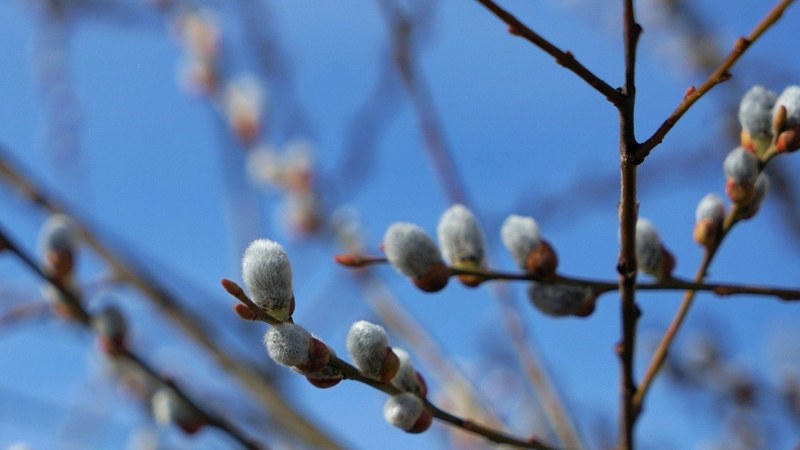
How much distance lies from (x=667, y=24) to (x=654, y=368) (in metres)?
2.87

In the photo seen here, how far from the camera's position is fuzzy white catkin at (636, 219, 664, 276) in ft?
3.21

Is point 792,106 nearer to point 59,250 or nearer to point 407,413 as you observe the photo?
point 407,413

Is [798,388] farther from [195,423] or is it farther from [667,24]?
[195,423]

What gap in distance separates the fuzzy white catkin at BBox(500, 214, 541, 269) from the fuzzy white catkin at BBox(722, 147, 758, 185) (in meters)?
0.23

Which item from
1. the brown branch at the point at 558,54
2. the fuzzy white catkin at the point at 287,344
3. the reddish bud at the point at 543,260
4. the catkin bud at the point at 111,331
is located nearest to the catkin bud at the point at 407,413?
the fuzzy white catkin at the point at 287,344

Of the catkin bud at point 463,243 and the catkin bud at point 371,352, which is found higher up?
the catkin bud at point 463,243

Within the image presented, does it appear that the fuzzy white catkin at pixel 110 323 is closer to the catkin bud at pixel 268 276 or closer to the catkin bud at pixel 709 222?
the catkin bud at pixel 268 276

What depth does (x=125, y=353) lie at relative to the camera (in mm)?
1273

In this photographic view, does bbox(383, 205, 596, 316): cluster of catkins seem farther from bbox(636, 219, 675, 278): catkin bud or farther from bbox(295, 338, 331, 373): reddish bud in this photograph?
bbox(295, 338, 331, 373): reddish bud

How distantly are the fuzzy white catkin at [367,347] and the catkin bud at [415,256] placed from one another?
131mm

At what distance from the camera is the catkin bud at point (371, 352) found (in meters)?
0.79

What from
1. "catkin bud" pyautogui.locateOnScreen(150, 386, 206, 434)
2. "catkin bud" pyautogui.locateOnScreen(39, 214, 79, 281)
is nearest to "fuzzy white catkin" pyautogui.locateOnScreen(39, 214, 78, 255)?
"catkin bud" pyautogui.locateOnScreen(39, 214, 79, 281)

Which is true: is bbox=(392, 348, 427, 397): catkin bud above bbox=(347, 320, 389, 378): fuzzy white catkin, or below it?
above

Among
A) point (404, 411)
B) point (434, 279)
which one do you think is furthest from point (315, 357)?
point (434, 279)
